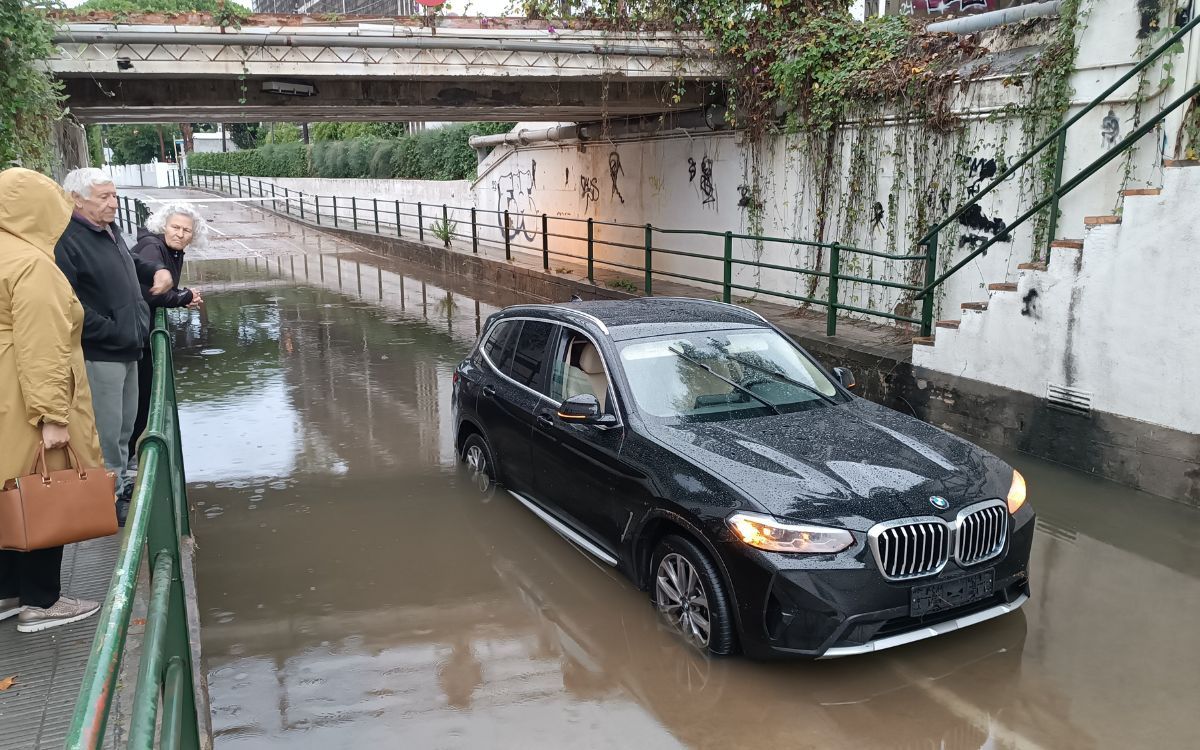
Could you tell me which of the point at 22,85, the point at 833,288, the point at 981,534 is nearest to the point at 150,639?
the point at 981,534

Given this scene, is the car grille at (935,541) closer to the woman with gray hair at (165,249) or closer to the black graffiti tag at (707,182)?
the woman with gray hair at (165,249)

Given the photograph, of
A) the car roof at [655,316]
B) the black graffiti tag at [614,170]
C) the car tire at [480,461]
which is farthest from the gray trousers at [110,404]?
the black graffiti tag at [614,170]

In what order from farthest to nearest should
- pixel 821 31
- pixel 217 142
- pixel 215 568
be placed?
pixel 217 142, pixel 821 31, pixel 215 568

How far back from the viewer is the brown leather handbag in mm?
3584

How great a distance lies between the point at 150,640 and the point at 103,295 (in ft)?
10.5

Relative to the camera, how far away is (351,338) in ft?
43.1

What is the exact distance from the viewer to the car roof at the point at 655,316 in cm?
567

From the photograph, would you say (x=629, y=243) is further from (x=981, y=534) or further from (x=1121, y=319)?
(x=981, y=534)

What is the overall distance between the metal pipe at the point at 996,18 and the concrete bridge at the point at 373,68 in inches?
149

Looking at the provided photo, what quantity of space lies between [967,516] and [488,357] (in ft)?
12.1

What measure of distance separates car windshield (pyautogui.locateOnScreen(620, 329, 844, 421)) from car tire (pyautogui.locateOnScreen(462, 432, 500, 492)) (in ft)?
5.77

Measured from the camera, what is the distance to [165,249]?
6582 mm

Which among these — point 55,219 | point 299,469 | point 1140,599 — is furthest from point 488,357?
point 1140,599

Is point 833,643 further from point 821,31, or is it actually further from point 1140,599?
point 821,31
